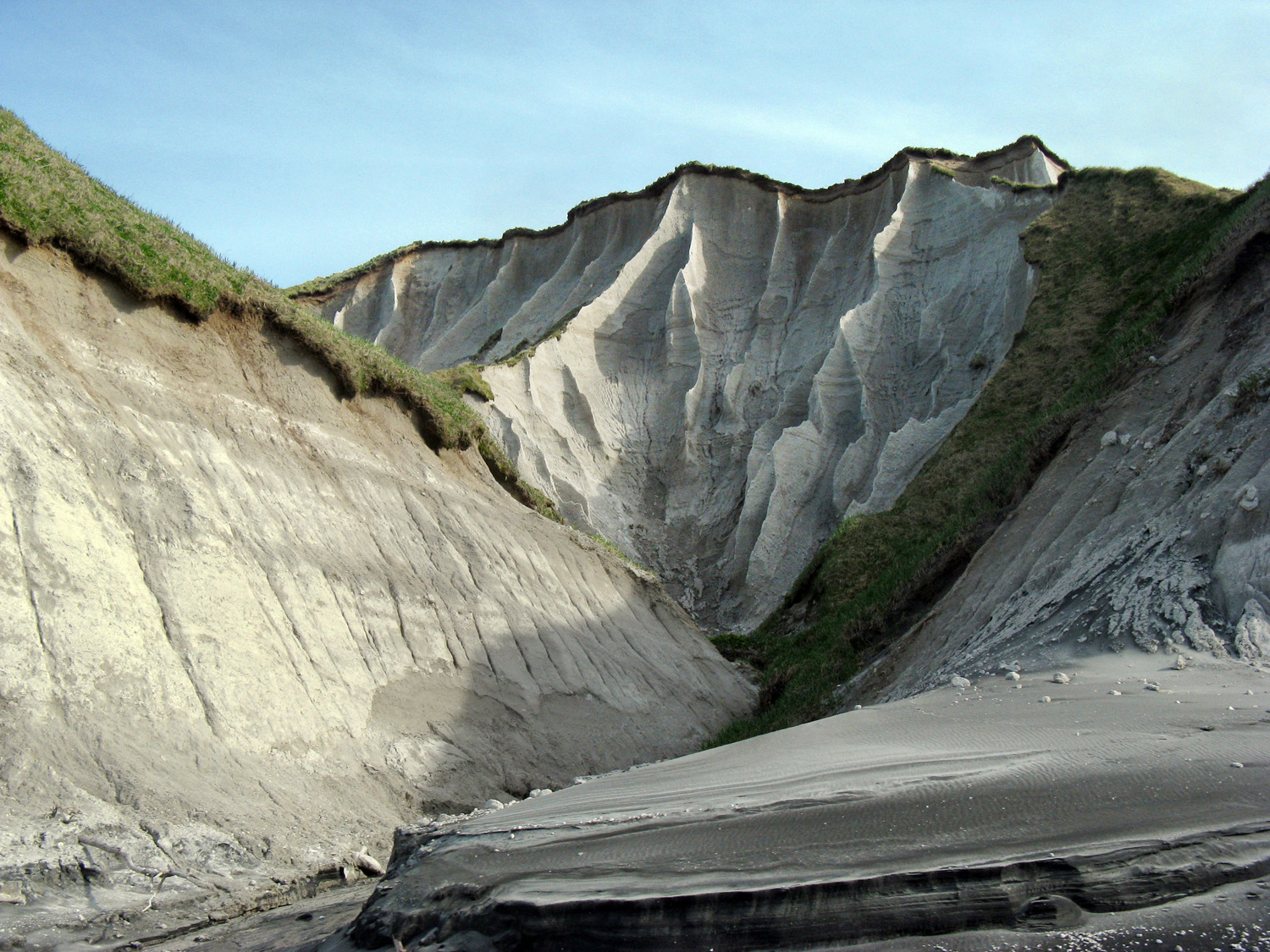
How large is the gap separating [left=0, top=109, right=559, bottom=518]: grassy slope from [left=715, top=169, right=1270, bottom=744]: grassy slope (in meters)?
6.83

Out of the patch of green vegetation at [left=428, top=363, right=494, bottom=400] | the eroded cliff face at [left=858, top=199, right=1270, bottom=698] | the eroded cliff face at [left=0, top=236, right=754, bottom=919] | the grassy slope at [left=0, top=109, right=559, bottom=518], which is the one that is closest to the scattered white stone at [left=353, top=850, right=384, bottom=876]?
the eroded cliff face at [left=0, top=236, right=754, bottom=919]

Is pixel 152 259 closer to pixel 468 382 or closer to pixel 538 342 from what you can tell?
pixel 468 382

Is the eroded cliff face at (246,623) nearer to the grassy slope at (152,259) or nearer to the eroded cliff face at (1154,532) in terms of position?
the grassy slope at (152,259)

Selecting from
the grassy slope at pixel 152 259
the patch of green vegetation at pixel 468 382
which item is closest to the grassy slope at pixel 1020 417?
the grassy slope at pixel 152 259

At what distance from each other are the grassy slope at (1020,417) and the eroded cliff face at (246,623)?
222cm

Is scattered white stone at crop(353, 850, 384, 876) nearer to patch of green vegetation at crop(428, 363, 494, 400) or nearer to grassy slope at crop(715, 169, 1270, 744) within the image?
grassy slope at crop(715, 169, 1270, 744)

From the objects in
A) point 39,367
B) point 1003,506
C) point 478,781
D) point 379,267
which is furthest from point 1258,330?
point 379,267

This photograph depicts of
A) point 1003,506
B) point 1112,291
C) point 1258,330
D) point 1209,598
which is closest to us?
point 1209,598

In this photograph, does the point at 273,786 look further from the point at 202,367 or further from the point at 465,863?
the point at 202,367

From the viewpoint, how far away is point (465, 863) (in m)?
4.84

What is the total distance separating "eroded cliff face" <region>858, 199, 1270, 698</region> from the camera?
742cm

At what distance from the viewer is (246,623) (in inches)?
356

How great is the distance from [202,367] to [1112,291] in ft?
54.8

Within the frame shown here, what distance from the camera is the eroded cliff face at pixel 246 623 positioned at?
7035 mm
